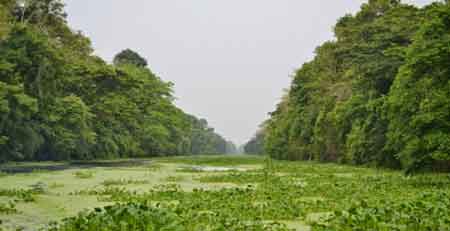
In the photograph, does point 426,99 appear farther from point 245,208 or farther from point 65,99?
point 65,99

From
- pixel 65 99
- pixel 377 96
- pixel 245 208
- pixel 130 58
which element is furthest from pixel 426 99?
pixel 130 58

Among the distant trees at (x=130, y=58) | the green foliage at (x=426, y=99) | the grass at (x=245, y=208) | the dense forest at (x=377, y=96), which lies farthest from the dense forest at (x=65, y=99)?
the green foliage at (x=426, y=99)

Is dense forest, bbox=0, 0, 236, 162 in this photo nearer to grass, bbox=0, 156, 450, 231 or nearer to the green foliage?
grass, bbox=0, 156, 450, 231

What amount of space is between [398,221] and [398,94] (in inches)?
420

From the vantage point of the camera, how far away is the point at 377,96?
106ft

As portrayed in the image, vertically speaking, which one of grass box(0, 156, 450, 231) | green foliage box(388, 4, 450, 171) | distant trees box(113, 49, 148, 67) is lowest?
grass box(0, 156, 450, 231)

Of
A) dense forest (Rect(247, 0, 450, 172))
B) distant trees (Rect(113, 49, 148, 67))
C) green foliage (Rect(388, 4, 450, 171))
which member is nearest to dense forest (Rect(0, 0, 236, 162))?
distant trees (Rect(113, 49, 148, 67))

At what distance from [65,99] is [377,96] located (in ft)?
82.7

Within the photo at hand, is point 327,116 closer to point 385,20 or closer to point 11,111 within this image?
point 385,20

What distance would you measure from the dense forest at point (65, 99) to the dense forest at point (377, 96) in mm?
16224

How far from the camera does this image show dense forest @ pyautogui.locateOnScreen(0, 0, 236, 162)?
3703 cm

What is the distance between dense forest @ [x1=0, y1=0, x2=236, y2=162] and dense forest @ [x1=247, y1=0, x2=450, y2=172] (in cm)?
1622

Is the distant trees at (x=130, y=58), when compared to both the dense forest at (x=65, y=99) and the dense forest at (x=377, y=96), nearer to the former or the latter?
the dense forest at (x=65, y=99)

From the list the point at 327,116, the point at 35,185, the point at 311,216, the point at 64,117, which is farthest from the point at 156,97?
the point at 311,216
